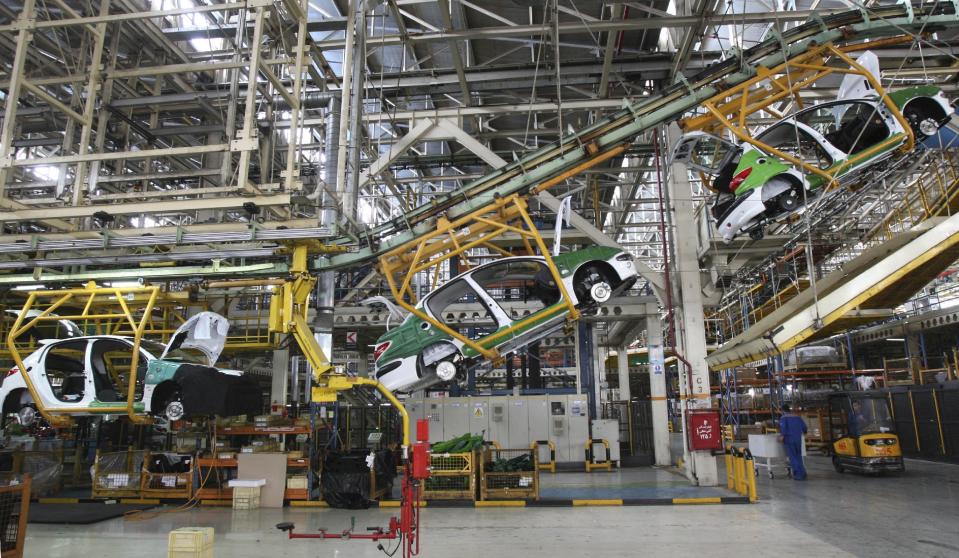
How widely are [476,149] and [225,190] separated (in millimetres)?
5387

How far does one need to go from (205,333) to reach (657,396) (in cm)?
1079

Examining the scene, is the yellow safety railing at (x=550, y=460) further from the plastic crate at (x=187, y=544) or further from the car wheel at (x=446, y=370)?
the plastic crate at (x=187, y=544)

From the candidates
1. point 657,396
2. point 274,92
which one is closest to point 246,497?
point 274,92

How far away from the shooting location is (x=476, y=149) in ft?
38.4

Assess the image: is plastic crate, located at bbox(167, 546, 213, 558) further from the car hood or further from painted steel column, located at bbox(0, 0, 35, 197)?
painted steel column, located at bbox(0, 0, 35, 197)

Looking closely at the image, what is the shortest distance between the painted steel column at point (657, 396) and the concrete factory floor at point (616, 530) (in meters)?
4.23

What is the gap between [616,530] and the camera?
787cm

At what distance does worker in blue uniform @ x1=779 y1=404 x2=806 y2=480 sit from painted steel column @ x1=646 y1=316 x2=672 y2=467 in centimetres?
289

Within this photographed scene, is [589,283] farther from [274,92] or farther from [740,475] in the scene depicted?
[274,92]

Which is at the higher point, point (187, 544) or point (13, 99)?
point (13, 99)

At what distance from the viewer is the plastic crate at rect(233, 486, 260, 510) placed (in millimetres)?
10125

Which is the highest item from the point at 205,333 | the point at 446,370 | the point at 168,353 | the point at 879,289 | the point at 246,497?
the point at 879,289

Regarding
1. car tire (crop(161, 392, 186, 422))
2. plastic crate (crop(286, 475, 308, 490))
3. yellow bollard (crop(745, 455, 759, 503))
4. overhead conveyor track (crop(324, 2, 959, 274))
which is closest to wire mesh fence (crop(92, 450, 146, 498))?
plastic crate (crop(286, 475, 308, 490))

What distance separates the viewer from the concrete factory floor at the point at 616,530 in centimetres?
685
